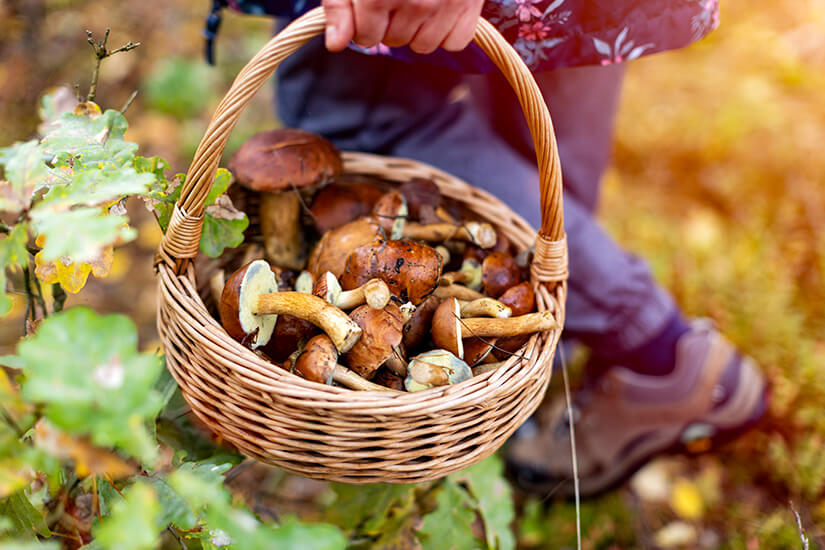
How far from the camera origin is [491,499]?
144 cm

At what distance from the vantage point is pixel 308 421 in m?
0.98

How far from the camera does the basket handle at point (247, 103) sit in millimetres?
1005

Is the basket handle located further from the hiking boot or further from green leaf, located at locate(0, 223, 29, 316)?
the hiking boot

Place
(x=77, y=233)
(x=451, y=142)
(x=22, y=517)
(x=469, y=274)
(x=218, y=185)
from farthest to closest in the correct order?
(x=451, y=142), (x=469, y=274), (x=218, y=185), (x=22, y=517), (x=77, y=233)

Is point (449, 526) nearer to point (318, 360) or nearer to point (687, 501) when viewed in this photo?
point (318, 360)

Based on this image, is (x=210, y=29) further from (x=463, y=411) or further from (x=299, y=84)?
(x=463, y=411)

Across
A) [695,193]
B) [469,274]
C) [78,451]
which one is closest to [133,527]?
[78,451]

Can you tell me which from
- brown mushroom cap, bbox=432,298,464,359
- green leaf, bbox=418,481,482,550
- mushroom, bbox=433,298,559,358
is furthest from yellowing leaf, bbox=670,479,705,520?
brown mushroom cap, bbox=432,298,464,359

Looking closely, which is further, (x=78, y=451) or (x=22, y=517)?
(x=22, y=517)

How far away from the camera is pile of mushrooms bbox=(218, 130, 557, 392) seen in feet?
3.54

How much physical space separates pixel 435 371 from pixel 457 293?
29 cm

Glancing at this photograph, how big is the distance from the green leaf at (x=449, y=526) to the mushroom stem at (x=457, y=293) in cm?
51

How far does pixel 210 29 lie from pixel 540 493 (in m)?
1.94

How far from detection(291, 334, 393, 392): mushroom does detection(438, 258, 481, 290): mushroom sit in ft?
1.22
